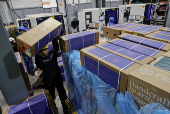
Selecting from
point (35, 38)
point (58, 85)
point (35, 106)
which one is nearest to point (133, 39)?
point (35, 38)

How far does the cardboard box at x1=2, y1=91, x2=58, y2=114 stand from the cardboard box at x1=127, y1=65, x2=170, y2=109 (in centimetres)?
164

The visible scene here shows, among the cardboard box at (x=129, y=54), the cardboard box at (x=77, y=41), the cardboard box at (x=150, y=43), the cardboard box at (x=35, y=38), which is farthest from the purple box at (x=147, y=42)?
the cardboard box at (x=35, y=38)

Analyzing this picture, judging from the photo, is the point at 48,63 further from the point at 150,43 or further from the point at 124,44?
the point at 150,43

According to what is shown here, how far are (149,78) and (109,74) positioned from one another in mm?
444

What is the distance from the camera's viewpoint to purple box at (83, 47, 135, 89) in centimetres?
132

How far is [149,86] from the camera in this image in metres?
0.97

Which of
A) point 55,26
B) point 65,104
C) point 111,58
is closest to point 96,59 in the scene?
point 111,58

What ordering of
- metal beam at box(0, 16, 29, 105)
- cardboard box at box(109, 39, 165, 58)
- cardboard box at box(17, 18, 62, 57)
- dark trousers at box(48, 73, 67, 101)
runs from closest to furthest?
1. cardboard box at box(109, 39, 165, 58)
2. metal beam at box(0, 16, 29, 105)
3. cardboard box at box(17, 18, 62, 57)
4. dark trousers at box(48, 73, 67, 101)

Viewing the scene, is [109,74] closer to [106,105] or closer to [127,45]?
[106,105]

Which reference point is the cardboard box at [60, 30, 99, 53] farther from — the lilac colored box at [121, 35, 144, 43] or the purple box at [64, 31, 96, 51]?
the lilac colored box at [121, 35, 144, 43]

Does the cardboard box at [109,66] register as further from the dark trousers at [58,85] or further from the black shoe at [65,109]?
the black shoe at [65,109]

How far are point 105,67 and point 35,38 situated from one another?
4.12 feet

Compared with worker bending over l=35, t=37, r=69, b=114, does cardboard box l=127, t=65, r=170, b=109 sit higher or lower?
higher

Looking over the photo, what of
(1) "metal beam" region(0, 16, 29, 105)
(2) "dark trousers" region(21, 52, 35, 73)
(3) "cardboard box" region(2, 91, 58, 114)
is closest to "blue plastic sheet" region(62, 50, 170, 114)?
(3) "cardboard box" region(2, 91, 58, 114)
